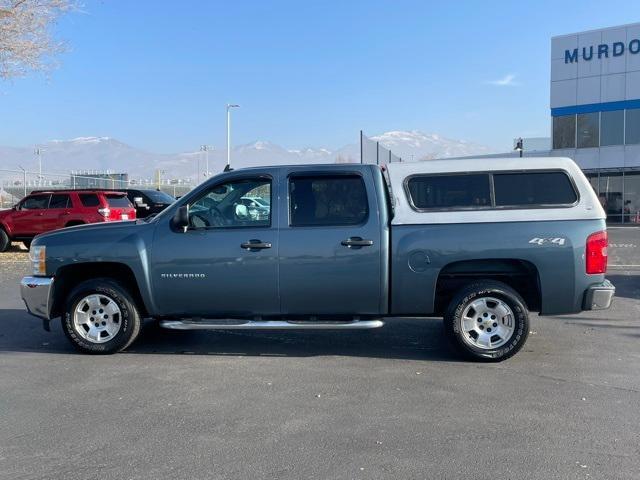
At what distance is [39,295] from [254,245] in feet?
7.77

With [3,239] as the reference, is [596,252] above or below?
above

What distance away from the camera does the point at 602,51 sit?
31984 mm

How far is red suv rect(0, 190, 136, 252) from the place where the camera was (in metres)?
16.0

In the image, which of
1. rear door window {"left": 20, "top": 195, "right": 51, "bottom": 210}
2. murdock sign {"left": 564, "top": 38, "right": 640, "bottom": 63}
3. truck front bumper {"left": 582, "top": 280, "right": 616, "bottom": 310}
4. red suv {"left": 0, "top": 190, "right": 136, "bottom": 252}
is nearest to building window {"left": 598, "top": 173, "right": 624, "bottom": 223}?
murdock sign {"left": 564, "top": 38, "right": 640, "bottom": 63}

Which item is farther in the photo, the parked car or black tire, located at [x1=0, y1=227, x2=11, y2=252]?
black tire, located at [x1=0, y1=227, x2=11, y2=252]

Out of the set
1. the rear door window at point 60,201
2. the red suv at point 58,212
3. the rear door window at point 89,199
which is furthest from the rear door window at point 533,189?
the rear door window at point 60,201

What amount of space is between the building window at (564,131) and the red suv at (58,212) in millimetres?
26008

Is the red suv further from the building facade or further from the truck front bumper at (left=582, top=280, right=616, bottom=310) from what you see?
the building facade

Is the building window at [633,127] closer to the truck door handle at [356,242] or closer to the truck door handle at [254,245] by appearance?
the truck door handle at [356,242]

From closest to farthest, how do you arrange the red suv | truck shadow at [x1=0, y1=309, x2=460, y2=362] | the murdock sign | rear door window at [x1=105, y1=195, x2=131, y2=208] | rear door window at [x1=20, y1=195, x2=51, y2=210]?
truck shadow at [x1=0, y1=309, x2=460, y2=362], the red suv, rear door window at [x1=105, y1=195, x2=131, y2=208], rear door window at [x1=20, y1=195, x2=51, y2=210], the murdock sign

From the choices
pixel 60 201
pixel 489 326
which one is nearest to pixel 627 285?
pixel 489 326

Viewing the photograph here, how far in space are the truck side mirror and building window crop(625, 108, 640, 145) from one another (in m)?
31.4

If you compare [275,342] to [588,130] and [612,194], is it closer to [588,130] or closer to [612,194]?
[588,130]

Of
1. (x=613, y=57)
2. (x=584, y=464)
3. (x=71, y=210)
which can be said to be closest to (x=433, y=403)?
(x=584, y=464)
